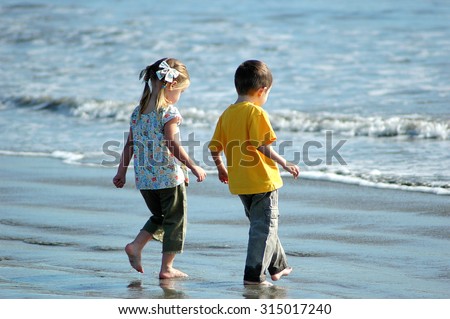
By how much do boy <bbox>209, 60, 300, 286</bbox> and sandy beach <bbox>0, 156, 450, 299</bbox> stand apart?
0.21 metres

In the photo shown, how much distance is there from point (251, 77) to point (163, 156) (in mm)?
702

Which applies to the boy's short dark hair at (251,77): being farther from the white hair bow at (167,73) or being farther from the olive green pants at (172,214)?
the olive green pants at (172,214)

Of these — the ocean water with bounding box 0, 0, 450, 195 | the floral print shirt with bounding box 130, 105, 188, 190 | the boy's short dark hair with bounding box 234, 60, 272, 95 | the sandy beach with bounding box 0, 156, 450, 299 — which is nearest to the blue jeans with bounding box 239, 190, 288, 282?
the sandy beach with bounding box 0, 156, 450, 299

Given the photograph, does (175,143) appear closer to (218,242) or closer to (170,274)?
(170,274)

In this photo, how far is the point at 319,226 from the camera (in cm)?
602

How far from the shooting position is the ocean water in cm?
909

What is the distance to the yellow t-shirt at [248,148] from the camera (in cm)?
454

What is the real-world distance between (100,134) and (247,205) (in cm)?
624

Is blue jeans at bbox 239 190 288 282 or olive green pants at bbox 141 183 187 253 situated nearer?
blue jeans at bbox 239 190 288 282

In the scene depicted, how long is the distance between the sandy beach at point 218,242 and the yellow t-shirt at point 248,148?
0.56 meters

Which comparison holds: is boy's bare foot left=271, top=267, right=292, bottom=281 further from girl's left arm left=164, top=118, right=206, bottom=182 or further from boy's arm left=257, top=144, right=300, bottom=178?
girl's left arm left=164, top=118, right=206, bottom=182

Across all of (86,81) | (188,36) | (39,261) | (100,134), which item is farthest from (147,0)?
(39,261)

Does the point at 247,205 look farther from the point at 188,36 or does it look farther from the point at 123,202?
the point at 188,36

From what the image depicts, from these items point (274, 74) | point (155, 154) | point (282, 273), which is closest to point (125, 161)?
point (155, 154)
